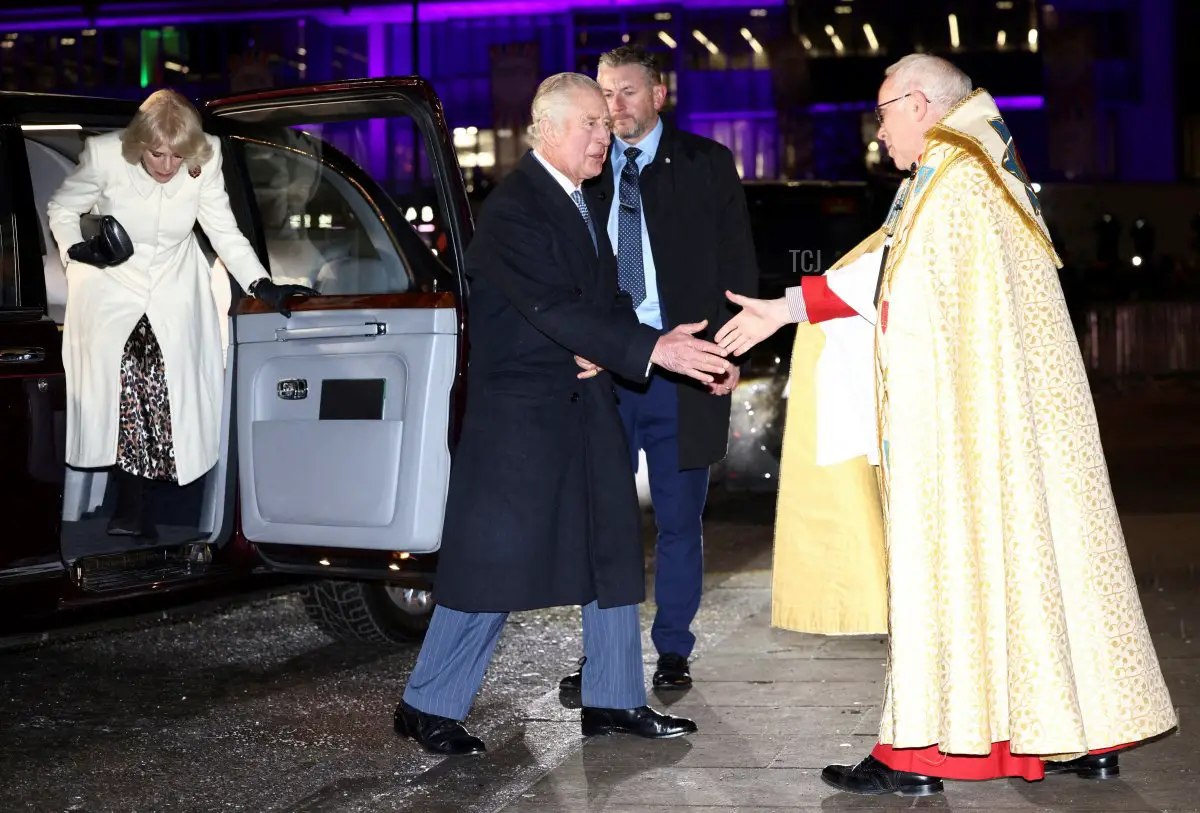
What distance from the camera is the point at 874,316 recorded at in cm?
436

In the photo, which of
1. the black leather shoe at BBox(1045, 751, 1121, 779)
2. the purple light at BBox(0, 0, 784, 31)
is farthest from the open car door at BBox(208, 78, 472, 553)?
the purple light at BBox(0, 0, 784, 31)

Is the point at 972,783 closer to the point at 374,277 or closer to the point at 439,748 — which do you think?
the point at 439,748

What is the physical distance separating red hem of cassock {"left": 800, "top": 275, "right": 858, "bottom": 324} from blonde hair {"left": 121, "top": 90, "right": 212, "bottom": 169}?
2.39 meters

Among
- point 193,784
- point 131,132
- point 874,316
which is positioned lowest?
point 193,784

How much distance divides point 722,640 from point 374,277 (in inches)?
79.4

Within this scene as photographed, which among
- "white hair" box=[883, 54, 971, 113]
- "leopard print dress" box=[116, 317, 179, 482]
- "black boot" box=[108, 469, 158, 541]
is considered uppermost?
"white hair" box=[883, 54, 971, 113]

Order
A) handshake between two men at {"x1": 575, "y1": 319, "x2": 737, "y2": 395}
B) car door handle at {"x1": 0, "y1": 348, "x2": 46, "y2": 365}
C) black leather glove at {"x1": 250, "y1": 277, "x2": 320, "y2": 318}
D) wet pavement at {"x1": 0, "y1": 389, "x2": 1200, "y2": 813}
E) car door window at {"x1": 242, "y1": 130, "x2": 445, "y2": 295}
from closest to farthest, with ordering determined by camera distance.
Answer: wet pavement at {"x1": 0, "y1": 389, "x2": 1200, "y2": 813}
handshake between two men at {"x1": 575, "y1": 319, "x2": 737, "y2": 395}
car door handle at {"x1": 0, "y1": 348, "x2": 46, "y2": 365}
black leather glove at {"x1": 250, "y1": 277, "x2": 320, "y2": 318}
car door window at {"x1": 242, "y1": 130, "x2": 445, "y2": 295}

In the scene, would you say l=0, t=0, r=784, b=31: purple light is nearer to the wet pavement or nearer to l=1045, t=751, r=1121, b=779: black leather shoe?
the wet pavement

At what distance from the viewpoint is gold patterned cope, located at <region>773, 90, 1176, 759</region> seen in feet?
13.2

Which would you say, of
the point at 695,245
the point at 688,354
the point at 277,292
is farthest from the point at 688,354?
the point at 277,292

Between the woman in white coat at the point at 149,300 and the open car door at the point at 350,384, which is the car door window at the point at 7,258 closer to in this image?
the woman in white coat at the point at 149,300

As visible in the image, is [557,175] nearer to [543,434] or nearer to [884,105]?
[543,434]

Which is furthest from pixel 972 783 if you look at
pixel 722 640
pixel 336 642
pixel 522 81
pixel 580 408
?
pixel 522 81

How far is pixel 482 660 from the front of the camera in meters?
4.90
